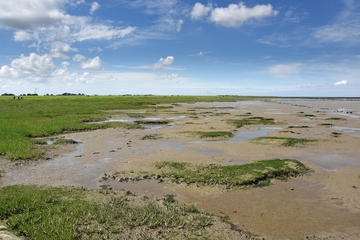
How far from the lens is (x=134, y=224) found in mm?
8570

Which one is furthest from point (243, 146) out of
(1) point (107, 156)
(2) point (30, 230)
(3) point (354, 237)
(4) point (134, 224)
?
(2) point (30, 230)

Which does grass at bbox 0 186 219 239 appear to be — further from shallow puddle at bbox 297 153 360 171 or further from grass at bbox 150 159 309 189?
shallow puddle at bbox 297 153 360 171

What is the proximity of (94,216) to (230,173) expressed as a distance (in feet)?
24.2

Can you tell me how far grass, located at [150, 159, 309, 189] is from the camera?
1323cm

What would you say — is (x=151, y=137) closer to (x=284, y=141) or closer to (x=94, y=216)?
(x=284, y=141)

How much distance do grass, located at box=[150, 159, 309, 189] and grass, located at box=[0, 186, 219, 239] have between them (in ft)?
9.17

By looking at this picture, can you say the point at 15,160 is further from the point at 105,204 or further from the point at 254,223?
the point at 254,223

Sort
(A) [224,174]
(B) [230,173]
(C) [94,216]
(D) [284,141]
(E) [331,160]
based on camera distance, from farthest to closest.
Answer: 1. (D) [284,141]
2. (E) [331,160]
3. (B) [230,173]
4. (A) [224,174]
5. (C) [94,216]

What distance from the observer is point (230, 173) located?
14.1m

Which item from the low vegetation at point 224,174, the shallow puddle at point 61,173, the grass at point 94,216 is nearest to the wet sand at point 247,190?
the shallow puddle at point 61,173

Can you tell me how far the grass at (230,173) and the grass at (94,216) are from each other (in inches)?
110

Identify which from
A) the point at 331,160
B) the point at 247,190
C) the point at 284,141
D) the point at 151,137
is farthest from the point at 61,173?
the point at 284,141

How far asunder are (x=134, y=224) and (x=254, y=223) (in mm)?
3914

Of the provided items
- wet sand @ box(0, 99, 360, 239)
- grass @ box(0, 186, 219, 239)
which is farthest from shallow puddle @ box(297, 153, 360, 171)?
grass @ box(0, 186, 219, 239)
